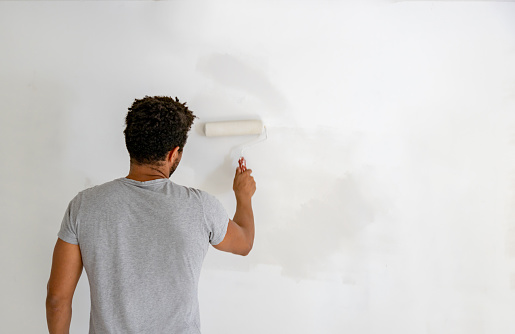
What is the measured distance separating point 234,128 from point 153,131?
0.41 metres

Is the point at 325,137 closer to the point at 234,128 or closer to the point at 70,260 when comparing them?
the point at 234,128

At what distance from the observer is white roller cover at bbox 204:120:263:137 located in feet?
4.60

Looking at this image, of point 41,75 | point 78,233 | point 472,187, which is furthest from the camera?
point 41,75

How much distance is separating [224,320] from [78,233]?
2.37 feet

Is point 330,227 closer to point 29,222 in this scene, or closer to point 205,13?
point 205,13

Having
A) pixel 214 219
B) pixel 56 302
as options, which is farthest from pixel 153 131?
pixel 56 302

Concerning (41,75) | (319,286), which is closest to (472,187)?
(319,286)

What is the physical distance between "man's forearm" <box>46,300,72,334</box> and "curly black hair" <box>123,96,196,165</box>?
0.46 meters

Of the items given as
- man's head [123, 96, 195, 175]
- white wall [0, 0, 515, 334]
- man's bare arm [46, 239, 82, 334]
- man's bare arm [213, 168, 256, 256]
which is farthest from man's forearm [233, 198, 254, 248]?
man's bare arm [46, 239, 82, 334]

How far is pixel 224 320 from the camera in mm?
1475

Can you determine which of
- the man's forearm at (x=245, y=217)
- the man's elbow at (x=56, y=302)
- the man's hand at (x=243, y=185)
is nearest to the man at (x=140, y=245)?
the man's elbow at (x=56, y=302)

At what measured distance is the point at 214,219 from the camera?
107 centimetres

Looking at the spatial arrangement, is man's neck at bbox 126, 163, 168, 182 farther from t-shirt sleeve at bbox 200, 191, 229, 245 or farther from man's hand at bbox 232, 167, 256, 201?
man's hand at bbox 232, 167, 256, 201

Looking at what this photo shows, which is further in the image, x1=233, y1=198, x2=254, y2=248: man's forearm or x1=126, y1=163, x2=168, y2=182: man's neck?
x1=233, y1=198, x2=254, y2=248: man's forearm
